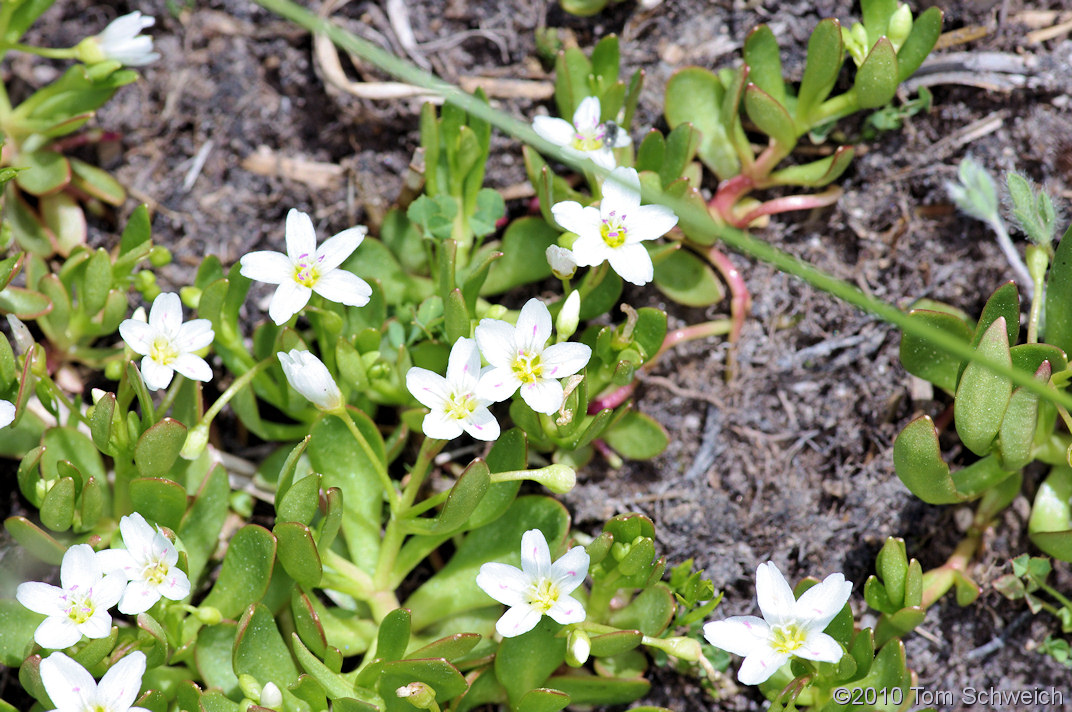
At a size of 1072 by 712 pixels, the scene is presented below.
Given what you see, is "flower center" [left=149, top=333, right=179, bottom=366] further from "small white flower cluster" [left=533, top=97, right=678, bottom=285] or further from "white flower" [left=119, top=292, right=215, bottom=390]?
"small white flower cluster" [left=533, top=97, right=678, bottom=285]

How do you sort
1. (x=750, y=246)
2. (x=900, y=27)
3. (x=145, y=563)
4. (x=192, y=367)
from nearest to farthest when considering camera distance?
(x=750, y=246) → (x=145, y=563) → (x=192, y=367) → (x=900, y=27)

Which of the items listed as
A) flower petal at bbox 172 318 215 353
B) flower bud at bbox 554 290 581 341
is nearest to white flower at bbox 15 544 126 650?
flower petal at bbox 172 318 215 353

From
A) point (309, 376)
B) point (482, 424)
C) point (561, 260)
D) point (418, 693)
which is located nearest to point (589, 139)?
point (561, 260)

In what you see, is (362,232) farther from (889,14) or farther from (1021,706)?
(1021,706)

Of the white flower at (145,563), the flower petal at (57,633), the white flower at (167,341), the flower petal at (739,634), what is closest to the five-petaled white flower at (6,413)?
the white flower at (167,341)

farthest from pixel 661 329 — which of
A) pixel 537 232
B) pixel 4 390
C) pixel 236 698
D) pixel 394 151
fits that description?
pixel 4 390

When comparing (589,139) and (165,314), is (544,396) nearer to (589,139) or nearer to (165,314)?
(589,139)

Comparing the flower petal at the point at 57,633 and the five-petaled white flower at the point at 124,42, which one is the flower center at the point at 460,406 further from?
the five-petaled white flower at the point at 124,42
